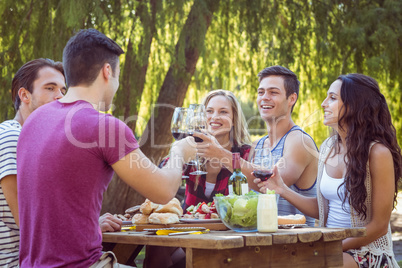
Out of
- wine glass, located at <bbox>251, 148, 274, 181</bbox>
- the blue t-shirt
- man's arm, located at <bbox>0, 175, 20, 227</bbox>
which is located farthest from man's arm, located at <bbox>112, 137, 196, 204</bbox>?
the blue t-shirt

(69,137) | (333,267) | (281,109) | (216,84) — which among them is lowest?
(333,267)

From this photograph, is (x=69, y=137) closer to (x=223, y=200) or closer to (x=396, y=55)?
(x=223, y=200)

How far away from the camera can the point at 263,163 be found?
251 cm

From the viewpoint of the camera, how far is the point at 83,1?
5.21m

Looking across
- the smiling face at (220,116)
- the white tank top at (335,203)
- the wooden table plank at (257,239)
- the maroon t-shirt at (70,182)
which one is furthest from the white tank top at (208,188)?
the maroon t-shirt at (70,182)

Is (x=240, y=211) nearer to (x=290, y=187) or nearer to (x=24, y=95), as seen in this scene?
(x=290, y=187)

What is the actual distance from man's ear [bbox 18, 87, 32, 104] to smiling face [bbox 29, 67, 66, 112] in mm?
18

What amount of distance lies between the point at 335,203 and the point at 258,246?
39.9 inches

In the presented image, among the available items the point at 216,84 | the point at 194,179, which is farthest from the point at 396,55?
the point at 194,179

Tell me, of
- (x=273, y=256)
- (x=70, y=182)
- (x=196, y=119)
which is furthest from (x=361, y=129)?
(x=70, y=182)

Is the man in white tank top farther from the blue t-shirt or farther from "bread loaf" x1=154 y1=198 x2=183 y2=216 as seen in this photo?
"bread loaf" x1=154 y1=198 x2=183 y2=216

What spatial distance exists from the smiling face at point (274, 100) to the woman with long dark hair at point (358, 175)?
64 centimetres

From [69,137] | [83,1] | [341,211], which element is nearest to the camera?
[69,137]

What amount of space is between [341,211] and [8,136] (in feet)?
6.01
